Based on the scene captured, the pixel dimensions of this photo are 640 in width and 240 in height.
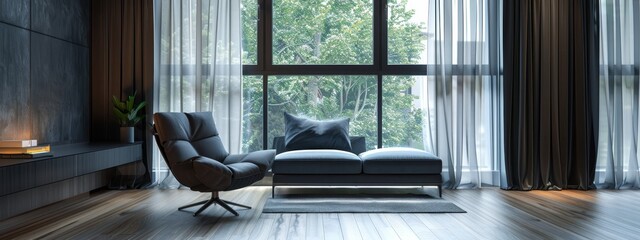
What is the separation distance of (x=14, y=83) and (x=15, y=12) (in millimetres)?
570

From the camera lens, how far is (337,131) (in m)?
5.62

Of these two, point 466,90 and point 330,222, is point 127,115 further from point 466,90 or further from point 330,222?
point 466,90

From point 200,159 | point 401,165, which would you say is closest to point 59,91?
point 200,159

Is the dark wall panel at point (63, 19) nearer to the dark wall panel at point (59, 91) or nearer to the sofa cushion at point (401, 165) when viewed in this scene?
the dark wall panel at point (59, 91)

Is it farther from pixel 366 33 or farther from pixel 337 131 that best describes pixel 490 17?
pixel 337 131

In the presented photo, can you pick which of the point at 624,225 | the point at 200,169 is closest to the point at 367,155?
the point at 200,169

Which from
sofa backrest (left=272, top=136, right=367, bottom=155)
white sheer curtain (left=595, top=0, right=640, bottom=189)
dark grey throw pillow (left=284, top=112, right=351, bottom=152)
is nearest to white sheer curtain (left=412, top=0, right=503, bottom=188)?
sofa backrest (left=272, top=136, right=367, bottom=155)

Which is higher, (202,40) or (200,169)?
(202,40)

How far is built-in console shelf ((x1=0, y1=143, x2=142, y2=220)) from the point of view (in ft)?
12.1

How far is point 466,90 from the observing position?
584 cm

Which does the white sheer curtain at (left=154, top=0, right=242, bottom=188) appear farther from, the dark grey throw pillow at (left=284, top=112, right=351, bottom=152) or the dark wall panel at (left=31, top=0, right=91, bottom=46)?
the dark wall panel at (left=31, top=0, right=91, bottom=46)

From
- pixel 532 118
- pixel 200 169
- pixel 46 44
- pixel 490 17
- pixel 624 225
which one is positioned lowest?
pixel 624 225

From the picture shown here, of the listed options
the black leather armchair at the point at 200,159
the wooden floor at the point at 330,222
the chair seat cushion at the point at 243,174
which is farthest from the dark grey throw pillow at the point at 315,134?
the chair seat cushion at the point at 243,174

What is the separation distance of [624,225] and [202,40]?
4.19 m
